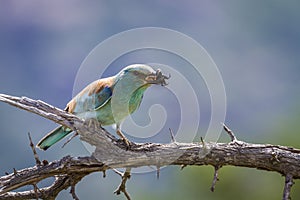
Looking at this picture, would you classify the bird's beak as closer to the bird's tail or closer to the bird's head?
the bird's head

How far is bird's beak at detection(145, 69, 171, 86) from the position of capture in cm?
296

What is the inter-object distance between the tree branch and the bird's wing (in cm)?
28

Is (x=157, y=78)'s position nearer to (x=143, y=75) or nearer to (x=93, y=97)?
(x=143, y=75)

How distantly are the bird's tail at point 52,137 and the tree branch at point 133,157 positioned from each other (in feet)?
1.31

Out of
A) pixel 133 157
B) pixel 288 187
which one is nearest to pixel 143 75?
pixel 133 157

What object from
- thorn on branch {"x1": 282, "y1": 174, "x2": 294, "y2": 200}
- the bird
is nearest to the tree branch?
thorn on branch {"x1": 282, "y1": 174, "x2": 294, "y2": 200}

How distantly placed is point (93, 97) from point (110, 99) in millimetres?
94

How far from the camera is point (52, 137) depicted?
10.7ft

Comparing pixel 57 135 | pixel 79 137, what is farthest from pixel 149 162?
pixel 57 135

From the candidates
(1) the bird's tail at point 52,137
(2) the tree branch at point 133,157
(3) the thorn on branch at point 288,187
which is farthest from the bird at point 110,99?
(3) the thorn on branch at point 288,187

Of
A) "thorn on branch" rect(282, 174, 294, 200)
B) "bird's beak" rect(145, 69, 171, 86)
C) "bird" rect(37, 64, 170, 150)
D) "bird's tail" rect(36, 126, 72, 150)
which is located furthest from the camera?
"bird's tail" rect(36, 126, 72, 150)

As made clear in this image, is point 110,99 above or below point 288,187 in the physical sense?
above

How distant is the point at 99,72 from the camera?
3016 millimetres

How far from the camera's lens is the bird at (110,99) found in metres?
3.10
